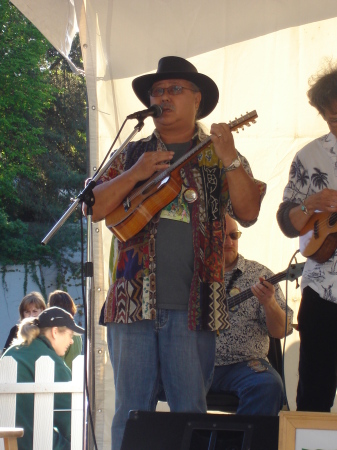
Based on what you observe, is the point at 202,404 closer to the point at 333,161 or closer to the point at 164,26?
the point at 333,161

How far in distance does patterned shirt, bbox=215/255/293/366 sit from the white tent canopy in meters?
Result: 0.12

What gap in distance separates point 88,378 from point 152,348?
2.34 feet

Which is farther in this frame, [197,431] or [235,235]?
[235,235]

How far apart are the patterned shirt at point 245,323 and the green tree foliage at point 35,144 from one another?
16008 mm

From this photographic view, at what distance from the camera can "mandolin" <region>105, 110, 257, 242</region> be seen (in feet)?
9.38

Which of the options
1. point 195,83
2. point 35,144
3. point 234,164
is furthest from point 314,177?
point 35,144

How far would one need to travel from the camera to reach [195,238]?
2.86m

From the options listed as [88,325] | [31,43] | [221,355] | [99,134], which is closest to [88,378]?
[88,325]

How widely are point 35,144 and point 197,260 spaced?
17.9m

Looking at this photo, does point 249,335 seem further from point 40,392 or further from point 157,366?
point 40,392

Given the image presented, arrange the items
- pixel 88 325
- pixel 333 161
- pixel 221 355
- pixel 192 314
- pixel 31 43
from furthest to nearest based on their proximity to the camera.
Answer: pixel 31 43
pixel 221 355
pixel 88 325
pixel 333 161
pixel 192 314

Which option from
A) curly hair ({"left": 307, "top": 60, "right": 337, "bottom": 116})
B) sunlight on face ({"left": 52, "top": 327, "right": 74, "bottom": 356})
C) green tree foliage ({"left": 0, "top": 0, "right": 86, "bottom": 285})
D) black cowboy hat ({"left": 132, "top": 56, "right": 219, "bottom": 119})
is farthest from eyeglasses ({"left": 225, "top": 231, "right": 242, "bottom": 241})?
green tree foliage ({"left": 0, "top": 0, "right": 86, "bottom": 285})

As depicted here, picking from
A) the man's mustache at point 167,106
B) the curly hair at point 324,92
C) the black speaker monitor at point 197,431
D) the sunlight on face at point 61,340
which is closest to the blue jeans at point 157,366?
the black speaker monitor at point 197,431

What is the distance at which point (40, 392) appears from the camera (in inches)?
187
